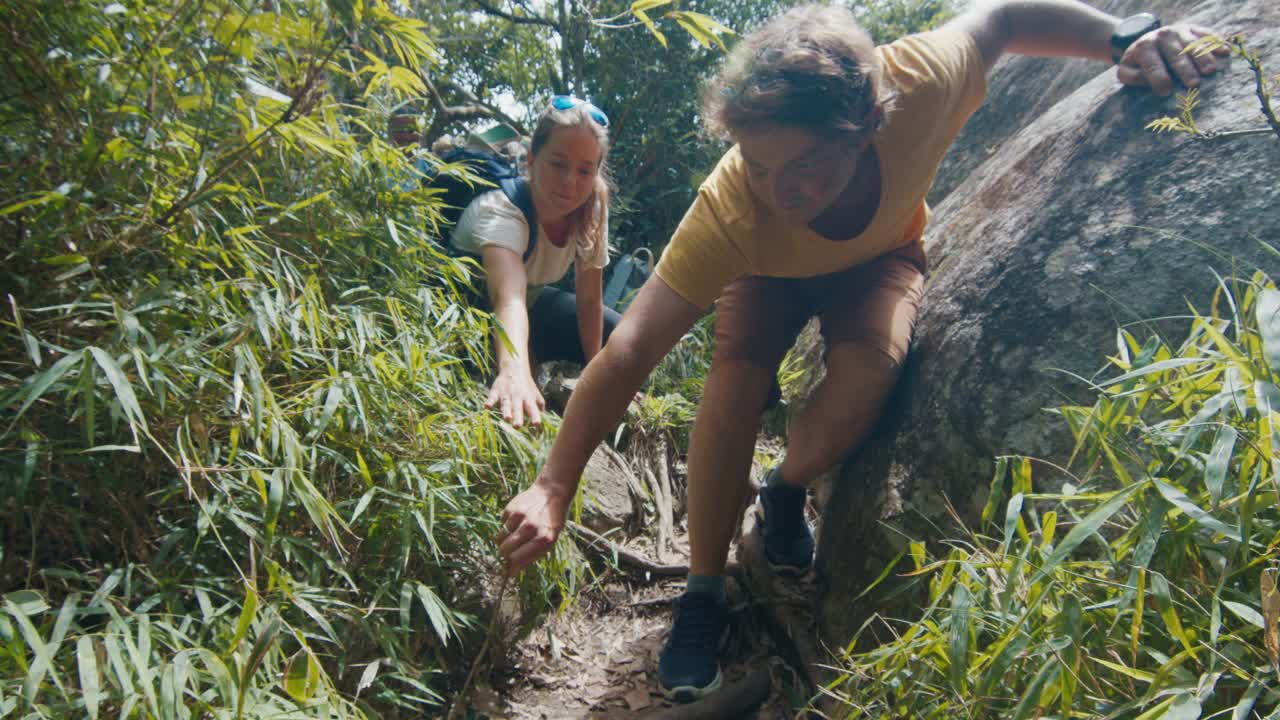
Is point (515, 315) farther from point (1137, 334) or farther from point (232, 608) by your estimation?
point (1137, 334)

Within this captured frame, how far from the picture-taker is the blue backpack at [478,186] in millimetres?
2598

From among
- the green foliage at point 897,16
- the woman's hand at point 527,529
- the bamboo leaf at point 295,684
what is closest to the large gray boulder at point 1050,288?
the woman's hand at point 527,529

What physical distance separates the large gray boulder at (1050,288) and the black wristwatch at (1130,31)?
0.11 metres

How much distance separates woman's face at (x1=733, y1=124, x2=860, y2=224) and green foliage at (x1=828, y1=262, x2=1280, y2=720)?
2.32 feet

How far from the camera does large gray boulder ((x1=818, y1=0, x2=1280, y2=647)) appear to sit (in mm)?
1475

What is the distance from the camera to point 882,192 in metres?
1.82

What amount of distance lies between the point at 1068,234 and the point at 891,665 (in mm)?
1109

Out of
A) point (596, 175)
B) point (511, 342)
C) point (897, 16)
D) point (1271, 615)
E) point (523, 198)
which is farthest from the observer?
point (897, 16)

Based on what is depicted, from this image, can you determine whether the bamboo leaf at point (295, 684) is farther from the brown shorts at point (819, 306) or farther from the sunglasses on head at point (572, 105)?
the sunglasses on head at point (572, 105)

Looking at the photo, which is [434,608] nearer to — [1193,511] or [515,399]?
[515,399]

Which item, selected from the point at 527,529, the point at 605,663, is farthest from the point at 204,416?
the point at 605,663

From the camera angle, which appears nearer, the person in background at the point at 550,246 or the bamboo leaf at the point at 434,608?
the bamboo leaf at the point at 434,608

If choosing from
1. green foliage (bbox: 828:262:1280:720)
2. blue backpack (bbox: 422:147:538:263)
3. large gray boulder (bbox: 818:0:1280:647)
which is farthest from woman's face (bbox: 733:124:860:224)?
blue backpack (bbox: 422:147:538:263)

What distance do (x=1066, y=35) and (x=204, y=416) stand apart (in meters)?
2.18
